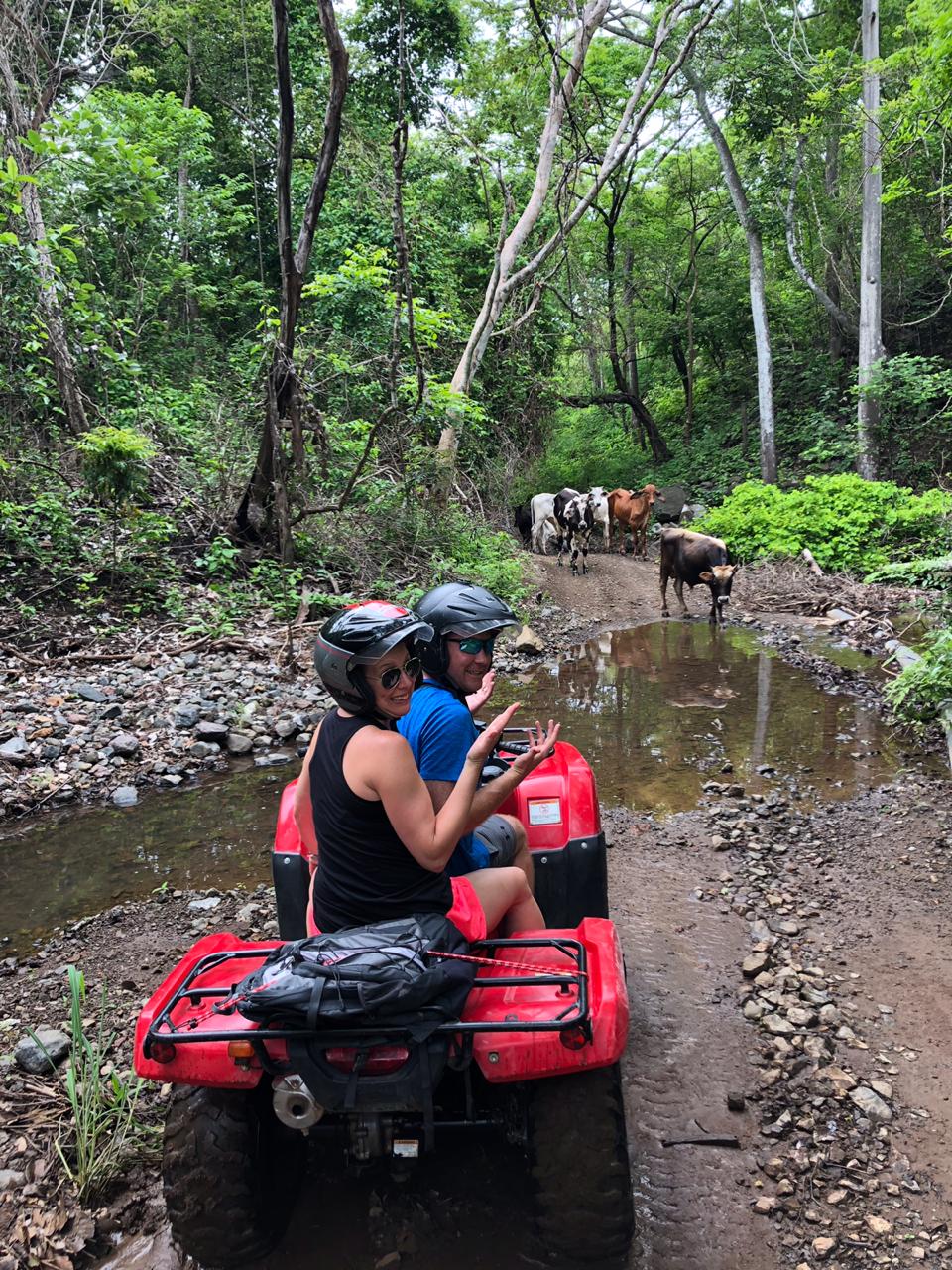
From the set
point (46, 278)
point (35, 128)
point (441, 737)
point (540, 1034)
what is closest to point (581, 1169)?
point (540, 1034)

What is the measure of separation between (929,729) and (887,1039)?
4006 mm

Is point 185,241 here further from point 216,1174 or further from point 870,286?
point 216,1174

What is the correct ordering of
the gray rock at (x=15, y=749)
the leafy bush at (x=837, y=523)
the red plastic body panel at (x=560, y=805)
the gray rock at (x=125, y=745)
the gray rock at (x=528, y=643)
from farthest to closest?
the leafy bush at (x=837, y=523)
the gray rock at (x=528, y=643)
the gray rock at (x=125, y=745)
the gray rock at (x=15, y=749)
the red plastic body panel at (x=560, y=805)

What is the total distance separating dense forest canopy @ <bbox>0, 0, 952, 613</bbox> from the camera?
31.8ft

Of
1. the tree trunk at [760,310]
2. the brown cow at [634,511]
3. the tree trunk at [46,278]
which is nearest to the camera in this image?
the tree trunk at [46,278]

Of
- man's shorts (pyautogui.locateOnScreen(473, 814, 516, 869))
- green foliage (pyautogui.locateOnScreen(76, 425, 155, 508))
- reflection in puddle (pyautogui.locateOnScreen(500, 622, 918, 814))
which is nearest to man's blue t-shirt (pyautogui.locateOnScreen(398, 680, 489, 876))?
man's shorts (pyautogui.locateOnScreen(473, 814, 516, 869))

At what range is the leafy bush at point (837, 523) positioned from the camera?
45.6ft

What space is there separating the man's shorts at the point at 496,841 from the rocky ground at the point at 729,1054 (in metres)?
0.96

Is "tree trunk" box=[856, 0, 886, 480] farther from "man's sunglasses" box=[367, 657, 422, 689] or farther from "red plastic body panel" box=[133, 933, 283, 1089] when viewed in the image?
"red plastic body panel" box=[133, 933, 283, 1089]

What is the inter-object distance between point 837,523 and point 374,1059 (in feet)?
48.5

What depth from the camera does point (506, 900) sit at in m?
2.61

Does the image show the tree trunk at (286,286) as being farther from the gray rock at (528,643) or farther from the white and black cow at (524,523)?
the white and black cow at (524,523)

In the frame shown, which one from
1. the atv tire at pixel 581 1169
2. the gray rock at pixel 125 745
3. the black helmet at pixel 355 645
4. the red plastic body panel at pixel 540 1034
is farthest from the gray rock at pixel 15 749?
the atv tire at pixel 581 1169

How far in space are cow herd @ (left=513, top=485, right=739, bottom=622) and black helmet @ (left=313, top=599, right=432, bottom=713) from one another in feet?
32.8
